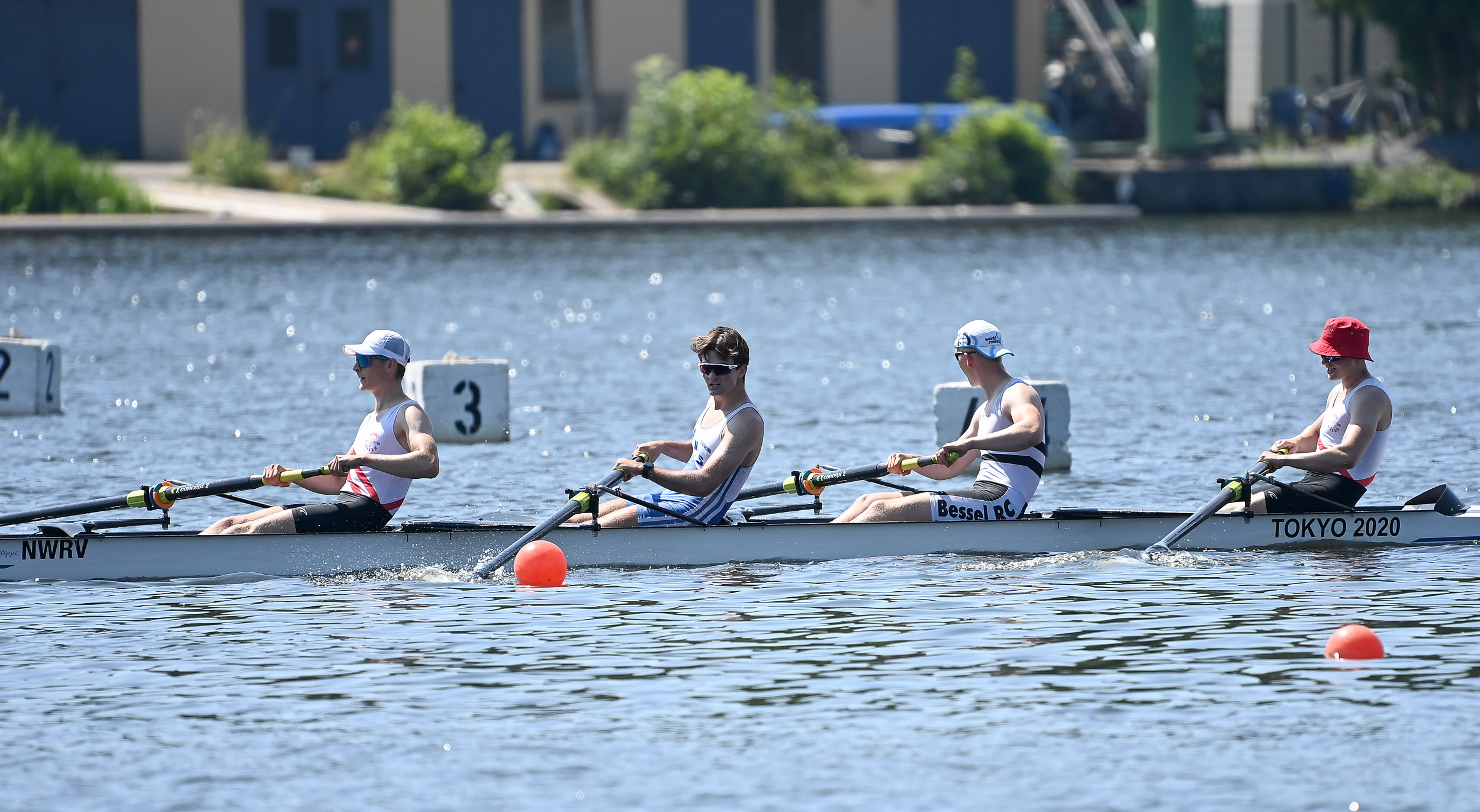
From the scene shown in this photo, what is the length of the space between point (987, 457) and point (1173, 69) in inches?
1599

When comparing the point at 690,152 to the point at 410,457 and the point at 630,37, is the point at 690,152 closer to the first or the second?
the point at 630,37

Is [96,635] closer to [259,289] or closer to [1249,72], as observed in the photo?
[259,289]

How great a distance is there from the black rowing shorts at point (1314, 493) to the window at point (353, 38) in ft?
146

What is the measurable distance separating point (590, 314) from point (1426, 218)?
25.9m

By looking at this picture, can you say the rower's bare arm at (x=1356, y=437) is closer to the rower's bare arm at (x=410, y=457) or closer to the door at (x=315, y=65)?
the rower's bare arm at (x=410, y=457)

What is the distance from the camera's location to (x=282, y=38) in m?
55.8

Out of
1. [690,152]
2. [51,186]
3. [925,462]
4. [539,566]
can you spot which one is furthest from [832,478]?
[690,152]

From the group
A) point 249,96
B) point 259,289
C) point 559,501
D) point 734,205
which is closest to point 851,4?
point 734,205

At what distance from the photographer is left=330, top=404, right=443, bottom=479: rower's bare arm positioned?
1317 cm

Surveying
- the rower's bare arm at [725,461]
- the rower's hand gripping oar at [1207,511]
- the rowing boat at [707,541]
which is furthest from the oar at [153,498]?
the rower's hand gripping oar at [1207,511]

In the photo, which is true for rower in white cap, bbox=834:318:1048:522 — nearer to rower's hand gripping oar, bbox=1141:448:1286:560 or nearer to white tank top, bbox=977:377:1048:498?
white tank top, bbox=977:377:1048:498

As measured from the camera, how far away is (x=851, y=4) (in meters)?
59.0

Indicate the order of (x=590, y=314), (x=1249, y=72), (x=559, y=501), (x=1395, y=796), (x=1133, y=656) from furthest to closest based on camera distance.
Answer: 1. (x=1249, y=72)
2. (x=590, y=314)
3. (x=559, y=501)
4. (x=1133, y=656)
5. (x=1395, y=796)

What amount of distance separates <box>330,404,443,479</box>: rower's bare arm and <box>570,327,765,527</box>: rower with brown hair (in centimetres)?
114
